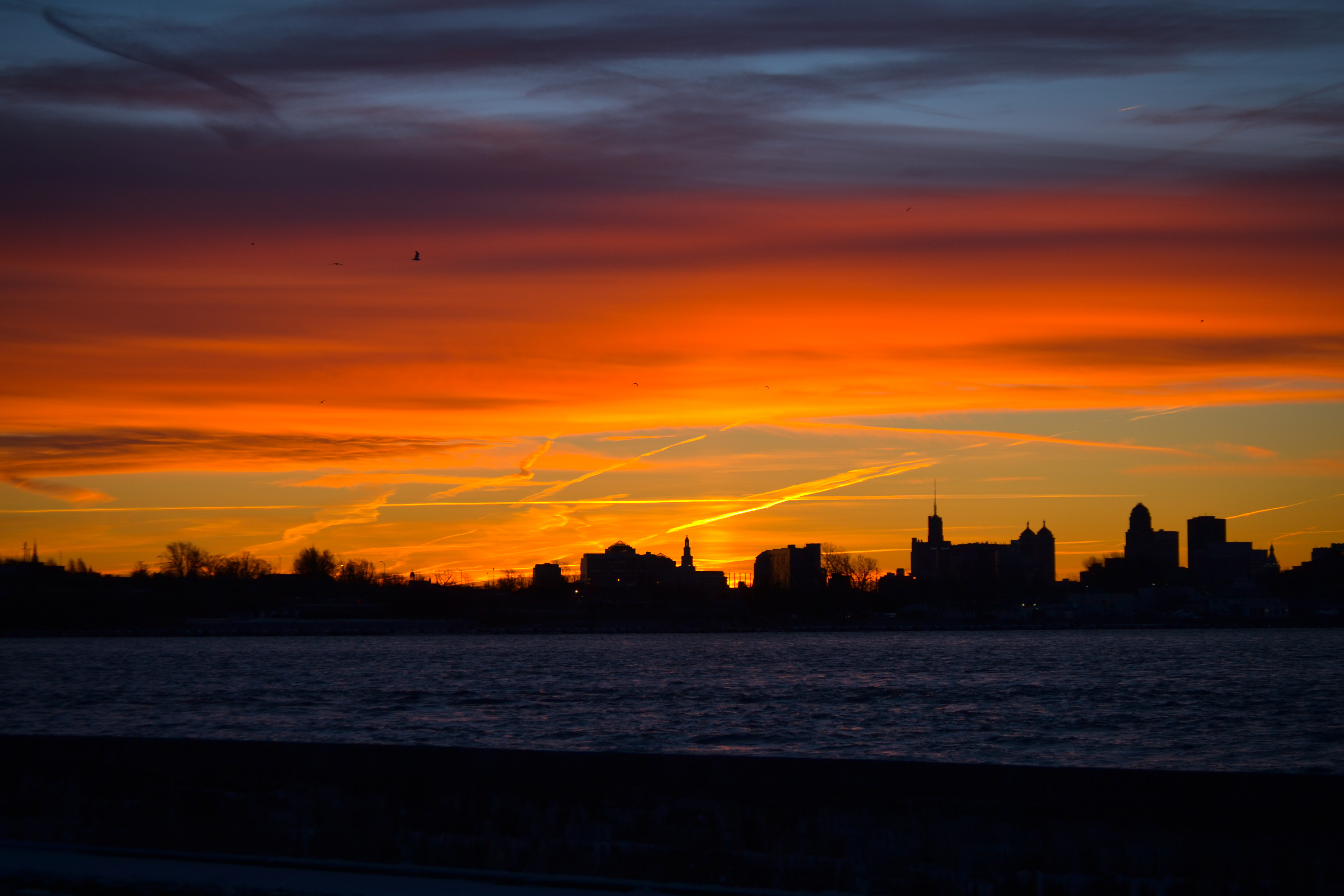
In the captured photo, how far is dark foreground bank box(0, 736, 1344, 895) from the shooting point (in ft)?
35.8

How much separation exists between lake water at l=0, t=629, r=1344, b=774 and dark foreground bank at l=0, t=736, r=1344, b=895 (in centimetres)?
604

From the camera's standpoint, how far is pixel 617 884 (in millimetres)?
11578

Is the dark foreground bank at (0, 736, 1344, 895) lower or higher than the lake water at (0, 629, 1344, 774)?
higher

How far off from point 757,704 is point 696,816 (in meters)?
48.3

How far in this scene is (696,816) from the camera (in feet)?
40.3

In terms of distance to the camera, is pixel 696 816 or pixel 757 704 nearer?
pixel 696 816

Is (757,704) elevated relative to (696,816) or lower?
lower

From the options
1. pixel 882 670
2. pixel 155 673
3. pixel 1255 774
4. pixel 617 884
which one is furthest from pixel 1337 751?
pixel 155 673

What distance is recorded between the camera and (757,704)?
59.6 metres

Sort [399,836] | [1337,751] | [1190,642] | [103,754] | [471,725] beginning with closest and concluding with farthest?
[399,836] < [103,754] < [1337,751] < [471,725] < [1190,642]

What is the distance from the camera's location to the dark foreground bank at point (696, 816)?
35.8 ft

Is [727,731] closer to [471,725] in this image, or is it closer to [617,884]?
[471,725]

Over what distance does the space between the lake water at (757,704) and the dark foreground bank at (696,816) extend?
19.8ft

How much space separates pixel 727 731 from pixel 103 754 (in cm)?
3149
